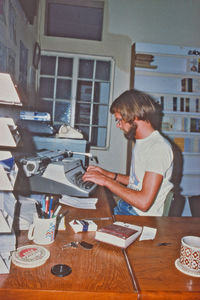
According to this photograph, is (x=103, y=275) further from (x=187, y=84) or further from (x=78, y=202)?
(x=187, y=84)

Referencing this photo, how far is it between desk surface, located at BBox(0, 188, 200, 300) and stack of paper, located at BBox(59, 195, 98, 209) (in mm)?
354

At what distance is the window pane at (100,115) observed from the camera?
417 centimetres

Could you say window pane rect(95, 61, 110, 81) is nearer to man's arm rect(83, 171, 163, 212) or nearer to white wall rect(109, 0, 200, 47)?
white wall rect(109, 0, 200, 47)

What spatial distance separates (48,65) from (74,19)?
858 mm

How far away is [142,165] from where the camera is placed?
5.54 ft

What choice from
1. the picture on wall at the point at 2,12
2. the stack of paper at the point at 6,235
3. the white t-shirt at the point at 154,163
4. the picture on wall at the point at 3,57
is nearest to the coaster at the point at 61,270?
the stack of paper at the point at 6,235

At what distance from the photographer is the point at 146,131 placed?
1.74m

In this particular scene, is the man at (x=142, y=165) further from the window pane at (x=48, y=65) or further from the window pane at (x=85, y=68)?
the window pane at (x=48, y=65)

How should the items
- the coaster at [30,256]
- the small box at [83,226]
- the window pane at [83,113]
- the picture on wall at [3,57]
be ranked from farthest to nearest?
the window pane at [83,113], the picture on wall at [3,57], the small box at [83,226], the coaster at [30,256]

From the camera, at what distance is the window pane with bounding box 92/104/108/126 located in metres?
4.17

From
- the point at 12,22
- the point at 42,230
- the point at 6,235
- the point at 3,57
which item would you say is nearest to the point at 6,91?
the point at 6,235

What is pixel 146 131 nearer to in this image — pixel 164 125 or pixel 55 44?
pixel 164 125

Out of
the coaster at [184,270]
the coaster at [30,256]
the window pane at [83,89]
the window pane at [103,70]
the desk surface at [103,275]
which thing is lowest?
the desk surface at [103,275]

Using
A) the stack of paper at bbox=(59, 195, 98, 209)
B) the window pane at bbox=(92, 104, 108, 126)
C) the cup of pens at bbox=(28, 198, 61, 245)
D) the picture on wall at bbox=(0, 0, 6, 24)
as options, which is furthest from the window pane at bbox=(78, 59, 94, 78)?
the cup of pens at bbox=(28, 198, 61, 245)
